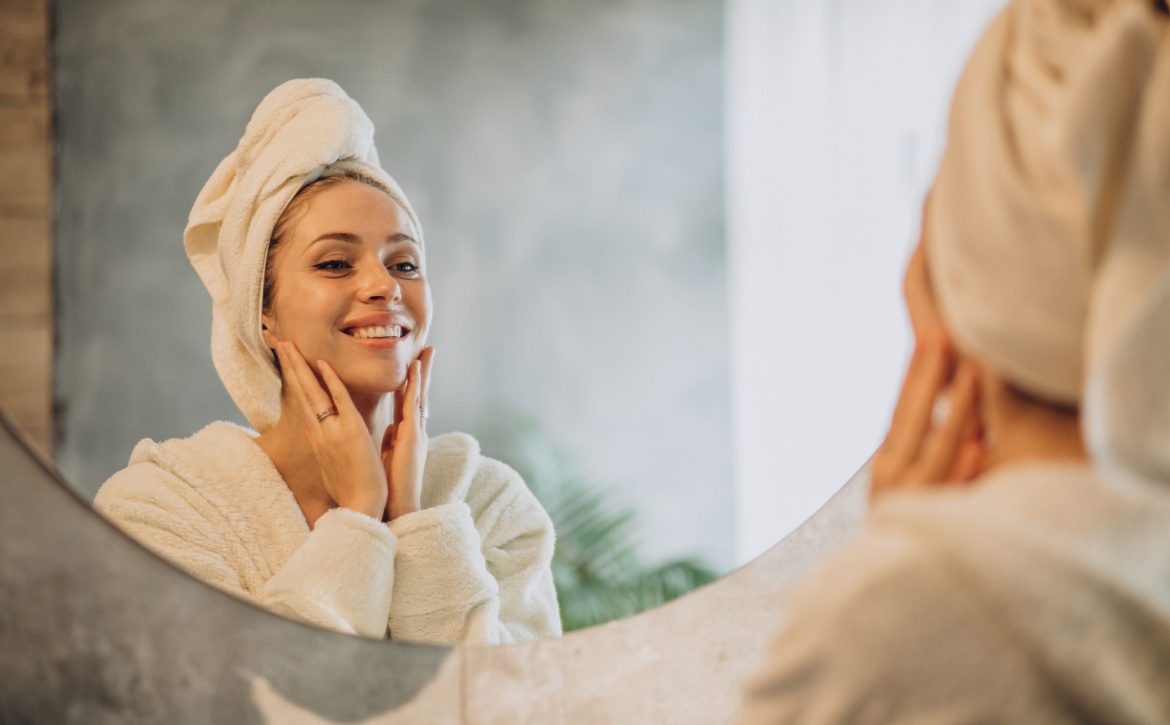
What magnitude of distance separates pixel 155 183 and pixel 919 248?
38cm

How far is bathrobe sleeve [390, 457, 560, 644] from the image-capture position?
0.58 m

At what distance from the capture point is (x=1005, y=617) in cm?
26

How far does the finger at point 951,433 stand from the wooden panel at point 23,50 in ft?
1.46

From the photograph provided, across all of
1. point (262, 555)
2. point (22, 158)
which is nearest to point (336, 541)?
point (262, 555)

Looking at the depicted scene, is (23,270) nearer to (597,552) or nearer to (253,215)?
(253,215)

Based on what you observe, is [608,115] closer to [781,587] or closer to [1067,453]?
[781,587]

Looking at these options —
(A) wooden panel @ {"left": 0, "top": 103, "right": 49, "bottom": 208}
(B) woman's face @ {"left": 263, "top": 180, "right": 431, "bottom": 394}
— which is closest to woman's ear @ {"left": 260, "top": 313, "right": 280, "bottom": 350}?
(B) woman's face @ {"left": 263, "top": 180, "right": 431, "bottom": 394}

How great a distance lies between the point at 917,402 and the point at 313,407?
0.33 metres

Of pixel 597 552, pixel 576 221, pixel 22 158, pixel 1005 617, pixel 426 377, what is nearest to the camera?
pixel 1005 617

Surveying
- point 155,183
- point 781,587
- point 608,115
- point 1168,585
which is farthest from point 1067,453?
point 608,115

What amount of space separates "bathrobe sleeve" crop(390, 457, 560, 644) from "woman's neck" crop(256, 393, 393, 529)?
0.05m

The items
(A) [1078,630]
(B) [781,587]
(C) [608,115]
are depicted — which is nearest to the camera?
(A) [1078,630]

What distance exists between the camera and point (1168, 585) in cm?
27

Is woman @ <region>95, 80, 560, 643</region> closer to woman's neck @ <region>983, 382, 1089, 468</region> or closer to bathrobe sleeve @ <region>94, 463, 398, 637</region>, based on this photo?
bathrobe sleeve @ <region>94, 463, 398, 637</region>
